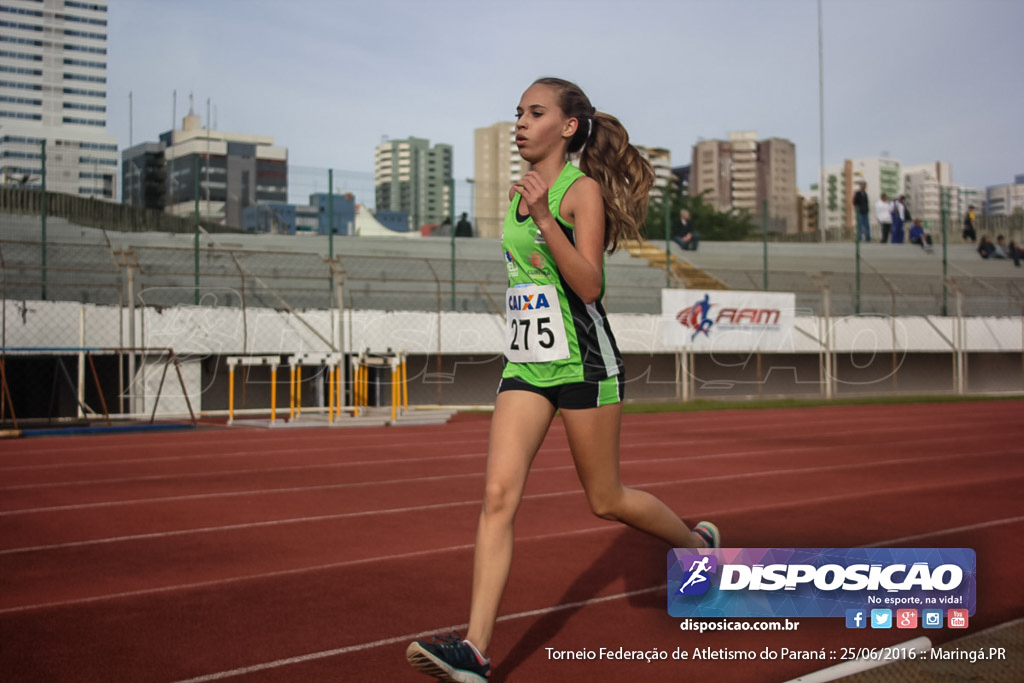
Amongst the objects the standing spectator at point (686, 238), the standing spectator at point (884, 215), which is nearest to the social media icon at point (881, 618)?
the standing spectator at point (686, 238)

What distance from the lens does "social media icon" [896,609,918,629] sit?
371 centimetres

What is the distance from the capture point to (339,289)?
17562 mm

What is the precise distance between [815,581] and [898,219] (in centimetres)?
3181

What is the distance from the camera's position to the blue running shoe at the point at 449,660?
2.69 meters

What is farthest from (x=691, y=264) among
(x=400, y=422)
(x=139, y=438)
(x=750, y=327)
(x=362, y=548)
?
(x=362, y=548)

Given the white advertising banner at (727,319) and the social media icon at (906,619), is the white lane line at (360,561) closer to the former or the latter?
the social media icon at (906,619)

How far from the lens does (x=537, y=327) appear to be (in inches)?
124

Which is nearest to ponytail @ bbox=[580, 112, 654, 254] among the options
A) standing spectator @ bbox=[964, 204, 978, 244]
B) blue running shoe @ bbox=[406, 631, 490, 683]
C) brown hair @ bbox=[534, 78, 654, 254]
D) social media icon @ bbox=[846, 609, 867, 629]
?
brown hair @ bbox=[534, 78, 654, 254]

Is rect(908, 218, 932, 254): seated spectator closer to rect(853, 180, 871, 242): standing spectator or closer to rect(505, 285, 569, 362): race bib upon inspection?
rect(853, 180, 871, 242): standing spectator

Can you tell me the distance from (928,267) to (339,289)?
2137cm

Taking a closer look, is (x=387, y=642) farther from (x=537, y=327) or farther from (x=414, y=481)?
(x=414, y=481)

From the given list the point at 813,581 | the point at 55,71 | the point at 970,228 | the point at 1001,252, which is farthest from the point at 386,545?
the point at 55,71

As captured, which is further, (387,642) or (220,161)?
(220,161)

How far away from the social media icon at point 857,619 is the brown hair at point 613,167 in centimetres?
175
